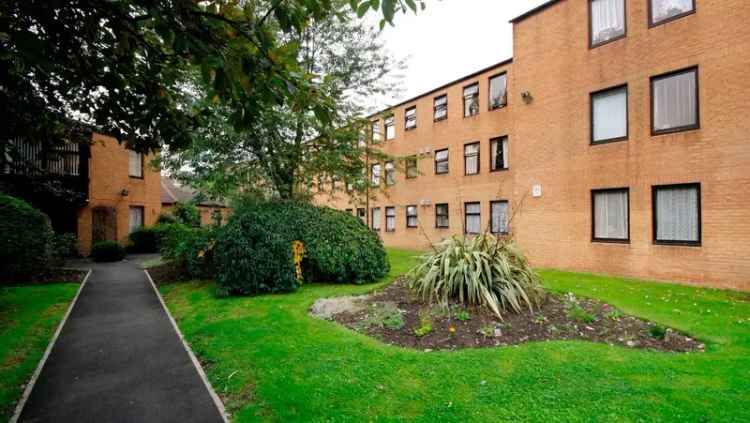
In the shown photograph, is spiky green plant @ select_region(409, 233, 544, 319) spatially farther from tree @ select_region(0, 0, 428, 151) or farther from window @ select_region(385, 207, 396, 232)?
window @ select_region(385, 207, 396, 232)

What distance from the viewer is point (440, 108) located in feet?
68.2

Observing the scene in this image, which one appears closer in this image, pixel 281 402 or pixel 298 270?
pixel 281 402

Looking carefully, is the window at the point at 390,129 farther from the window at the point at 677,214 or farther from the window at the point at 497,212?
the window at the point at 677,214

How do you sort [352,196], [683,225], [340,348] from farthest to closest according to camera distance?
1. [352,196]
2. [683,225]
3. [340,348]

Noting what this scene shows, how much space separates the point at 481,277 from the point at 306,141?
8100 mm

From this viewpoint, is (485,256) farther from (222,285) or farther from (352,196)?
(352,196)

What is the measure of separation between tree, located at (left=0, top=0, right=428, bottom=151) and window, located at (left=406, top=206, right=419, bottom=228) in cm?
1893

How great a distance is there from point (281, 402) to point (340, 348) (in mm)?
1445

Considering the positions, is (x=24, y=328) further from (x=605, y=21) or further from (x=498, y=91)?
(x=498, y=91)

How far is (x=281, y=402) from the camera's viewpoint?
3.73m

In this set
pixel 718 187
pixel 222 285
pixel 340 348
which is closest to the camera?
pixel 340 348

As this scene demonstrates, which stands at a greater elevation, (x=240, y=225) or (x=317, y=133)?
(x=317, y=133)

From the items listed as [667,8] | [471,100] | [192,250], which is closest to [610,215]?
[667,8]

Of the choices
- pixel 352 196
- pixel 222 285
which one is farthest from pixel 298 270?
pixel 352 196
